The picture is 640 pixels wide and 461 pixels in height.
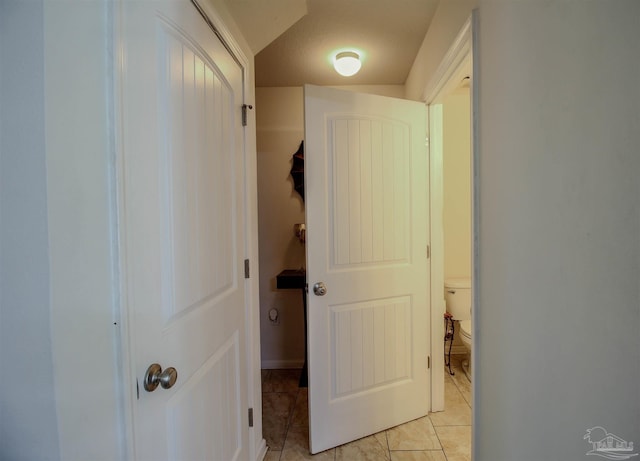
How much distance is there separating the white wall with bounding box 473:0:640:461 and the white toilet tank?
1451 millimetres

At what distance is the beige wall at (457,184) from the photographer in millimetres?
2682

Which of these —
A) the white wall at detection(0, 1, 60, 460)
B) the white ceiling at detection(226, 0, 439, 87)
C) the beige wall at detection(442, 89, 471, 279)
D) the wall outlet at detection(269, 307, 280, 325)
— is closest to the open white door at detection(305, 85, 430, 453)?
the white ceiling at detection(226, 0, 439, 87)

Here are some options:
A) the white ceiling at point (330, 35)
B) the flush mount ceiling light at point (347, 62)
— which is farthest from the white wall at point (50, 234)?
the flush mount ceiling light at point (347, 62)

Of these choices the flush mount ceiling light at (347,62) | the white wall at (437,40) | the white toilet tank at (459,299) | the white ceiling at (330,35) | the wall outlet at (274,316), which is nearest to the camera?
the white wall at (437,40)

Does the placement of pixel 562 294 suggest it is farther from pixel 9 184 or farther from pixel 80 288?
pixel 9 184

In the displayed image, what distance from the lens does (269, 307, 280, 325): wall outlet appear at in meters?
2.64

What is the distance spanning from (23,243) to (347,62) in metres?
2.09

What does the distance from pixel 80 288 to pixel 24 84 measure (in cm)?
38

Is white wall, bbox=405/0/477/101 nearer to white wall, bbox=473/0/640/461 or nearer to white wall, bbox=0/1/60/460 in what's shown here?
white wall, bbox=473/0/640/461

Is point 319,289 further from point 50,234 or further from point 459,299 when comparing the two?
point 459,299

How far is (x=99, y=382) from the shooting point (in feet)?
2.02

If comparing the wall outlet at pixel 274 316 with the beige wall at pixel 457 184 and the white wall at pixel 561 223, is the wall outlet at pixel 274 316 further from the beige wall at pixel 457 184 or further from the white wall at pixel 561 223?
the white wall at pixel 561 223

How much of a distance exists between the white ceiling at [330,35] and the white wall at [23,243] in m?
1.03

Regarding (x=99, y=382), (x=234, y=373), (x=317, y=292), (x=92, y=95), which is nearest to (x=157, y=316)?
(x=99, y=382)
